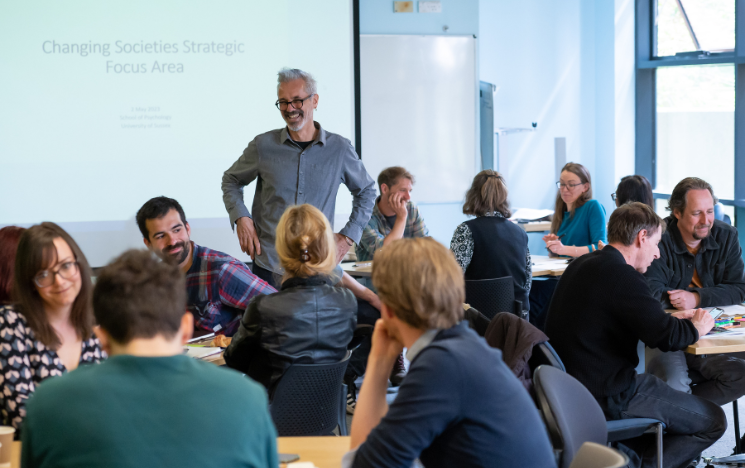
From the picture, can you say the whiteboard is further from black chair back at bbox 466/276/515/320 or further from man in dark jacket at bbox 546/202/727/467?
man in dark jacket at bbox 546/202/727/467

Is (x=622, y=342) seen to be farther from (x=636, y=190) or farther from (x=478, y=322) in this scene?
(x=636, y=190)

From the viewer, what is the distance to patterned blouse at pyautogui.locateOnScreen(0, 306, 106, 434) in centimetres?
200

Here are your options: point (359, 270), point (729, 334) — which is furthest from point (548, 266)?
point (729, 334)

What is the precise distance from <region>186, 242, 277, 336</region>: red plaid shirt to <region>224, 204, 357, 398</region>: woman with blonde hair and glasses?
45 cm

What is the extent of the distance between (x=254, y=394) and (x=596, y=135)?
6710 mm

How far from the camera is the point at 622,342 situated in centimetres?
271

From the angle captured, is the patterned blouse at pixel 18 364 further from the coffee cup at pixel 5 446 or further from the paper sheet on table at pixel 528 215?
the paper sheet on table at pixel 528 215

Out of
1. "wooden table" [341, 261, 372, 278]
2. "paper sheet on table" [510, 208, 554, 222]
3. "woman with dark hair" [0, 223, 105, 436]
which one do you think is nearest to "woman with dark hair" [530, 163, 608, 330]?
"wooden table" [341, 261, 372, 278]

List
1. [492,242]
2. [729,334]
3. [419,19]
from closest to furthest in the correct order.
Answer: [729,334]
[492,242]
[419,19]

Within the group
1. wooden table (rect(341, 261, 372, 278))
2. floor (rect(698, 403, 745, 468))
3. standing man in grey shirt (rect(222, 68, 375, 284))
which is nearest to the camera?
floor (rect(698, 403, 745, 468))

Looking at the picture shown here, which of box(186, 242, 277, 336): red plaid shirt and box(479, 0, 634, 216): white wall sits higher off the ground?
box(479, 0, 634, 216): white wall

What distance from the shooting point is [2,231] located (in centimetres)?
233

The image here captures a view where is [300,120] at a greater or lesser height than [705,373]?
greater

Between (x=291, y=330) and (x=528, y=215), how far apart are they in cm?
442
